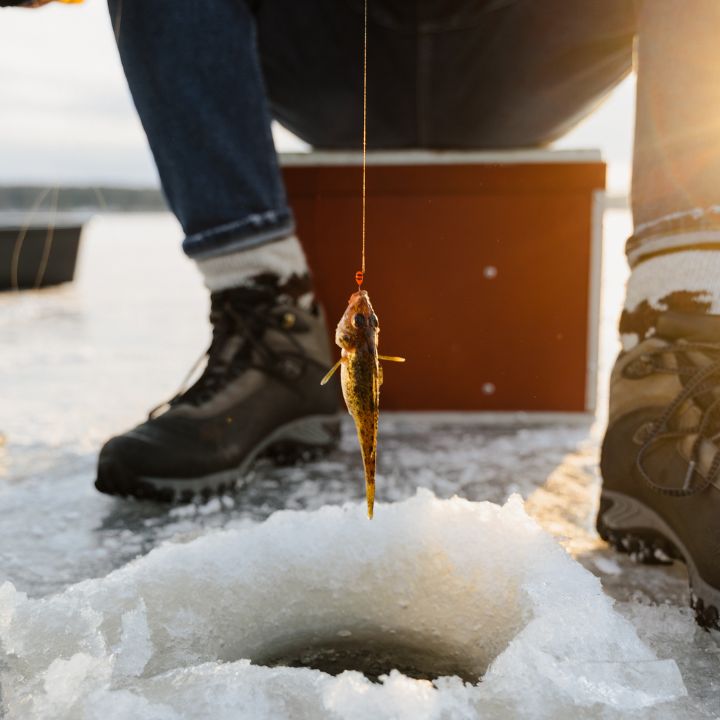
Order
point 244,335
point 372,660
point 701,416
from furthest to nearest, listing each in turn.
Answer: point 244,335, point 701,416, point 372,660

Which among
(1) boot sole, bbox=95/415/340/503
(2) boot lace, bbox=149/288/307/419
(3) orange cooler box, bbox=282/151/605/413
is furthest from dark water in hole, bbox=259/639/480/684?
(3) orange cooler box, bbox=282/151/605/413

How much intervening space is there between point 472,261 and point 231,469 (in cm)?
79

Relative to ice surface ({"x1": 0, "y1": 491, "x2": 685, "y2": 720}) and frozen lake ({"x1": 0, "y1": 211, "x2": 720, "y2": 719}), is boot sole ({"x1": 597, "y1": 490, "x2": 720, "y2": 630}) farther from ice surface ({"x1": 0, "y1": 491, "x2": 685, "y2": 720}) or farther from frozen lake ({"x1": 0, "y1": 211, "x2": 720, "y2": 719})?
ice surface ({"x1": 0, "y1": 491, "x2": 685, "y2": 720})

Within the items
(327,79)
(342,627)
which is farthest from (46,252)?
(342,627)

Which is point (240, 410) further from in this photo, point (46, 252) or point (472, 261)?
point (46, 252)

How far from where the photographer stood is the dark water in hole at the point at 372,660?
813mm

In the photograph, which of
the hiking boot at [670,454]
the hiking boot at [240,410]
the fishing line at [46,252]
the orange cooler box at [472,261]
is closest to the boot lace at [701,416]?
the hiking boot at [670,454]

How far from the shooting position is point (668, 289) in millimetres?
1037

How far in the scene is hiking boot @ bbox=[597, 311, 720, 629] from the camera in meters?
0.91

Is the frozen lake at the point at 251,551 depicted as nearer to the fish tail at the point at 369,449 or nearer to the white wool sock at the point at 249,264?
the fish tail at the point at 369,449

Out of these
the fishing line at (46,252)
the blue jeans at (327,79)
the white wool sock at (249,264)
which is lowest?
the fishing line at (46,252)

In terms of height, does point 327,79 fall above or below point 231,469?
above

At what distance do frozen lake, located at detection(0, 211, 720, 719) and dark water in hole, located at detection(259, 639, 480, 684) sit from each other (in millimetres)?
42

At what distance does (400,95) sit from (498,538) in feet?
3.69
